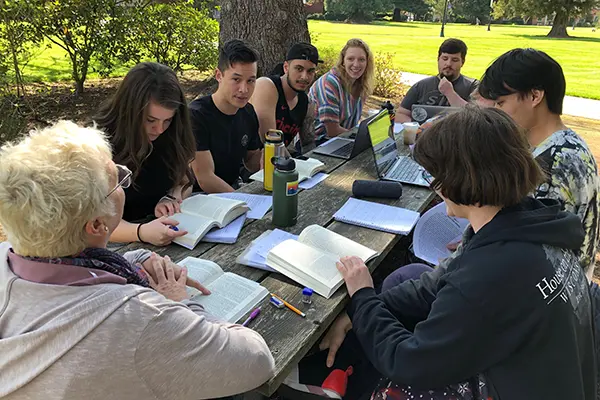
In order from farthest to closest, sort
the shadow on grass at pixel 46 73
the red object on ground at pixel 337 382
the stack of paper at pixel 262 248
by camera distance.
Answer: the shadow on grass at pixel 46 73, the stack of paper at pixel 262 248, the red object on ground at pixel 337 382

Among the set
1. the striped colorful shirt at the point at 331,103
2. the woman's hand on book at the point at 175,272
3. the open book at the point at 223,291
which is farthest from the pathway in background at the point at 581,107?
the woman's hand on book at the point at 175,272

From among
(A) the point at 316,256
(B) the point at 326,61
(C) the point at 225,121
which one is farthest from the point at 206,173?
(B) the point at 326,61

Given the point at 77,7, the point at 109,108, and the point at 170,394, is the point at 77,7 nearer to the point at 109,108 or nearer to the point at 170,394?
the point at 109,108

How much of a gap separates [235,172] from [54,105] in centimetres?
557

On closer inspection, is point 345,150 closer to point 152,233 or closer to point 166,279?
point 152,233

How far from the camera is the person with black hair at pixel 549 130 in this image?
2084 mm

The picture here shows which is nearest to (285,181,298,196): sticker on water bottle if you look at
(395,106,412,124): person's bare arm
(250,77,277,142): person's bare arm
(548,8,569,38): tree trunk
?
(250,77,277,142): person's bare arm

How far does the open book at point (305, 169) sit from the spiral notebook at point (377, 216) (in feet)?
1.43

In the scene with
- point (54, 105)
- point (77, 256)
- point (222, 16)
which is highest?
point (222, 16)

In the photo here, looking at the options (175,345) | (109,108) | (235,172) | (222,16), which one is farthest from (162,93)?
(222,16)

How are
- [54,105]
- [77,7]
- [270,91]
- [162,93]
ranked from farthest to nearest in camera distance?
[54,105] → [77,7] → [270,91] → [162,93]

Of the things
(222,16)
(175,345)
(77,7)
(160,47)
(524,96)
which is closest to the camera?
(175,345)

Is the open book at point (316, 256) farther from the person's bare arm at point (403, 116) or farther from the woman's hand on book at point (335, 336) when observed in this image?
the person's bare arm at point (403, 116)

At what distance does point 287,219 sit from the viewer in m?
2.35
